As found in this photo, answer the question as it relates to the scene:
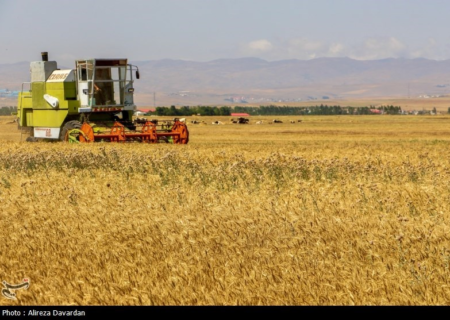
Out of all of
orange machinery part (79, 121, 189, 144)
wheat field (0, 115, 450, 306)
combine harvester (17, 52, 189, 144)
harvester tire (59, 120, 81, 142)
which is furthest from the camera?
combine harvester (17, 52, 189, 144)

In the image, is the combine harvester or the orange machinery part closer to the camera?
the orange machinery part

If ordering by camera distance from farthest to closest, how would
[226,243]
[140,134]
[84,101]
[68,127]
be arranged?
1. [84,101]
2. [68,127]
3. [140,134]
4. [226,243]

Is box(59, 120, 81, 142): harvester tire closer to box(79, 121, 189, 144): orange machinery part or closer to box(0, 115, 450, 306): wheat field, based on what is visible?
box(79, 121, 189, 144): orange machinery part

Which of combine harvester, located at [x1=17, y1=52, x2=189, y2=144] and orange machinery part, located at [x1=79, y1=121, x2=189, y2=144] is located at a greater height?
combine harvester, located at [x1=17, y1=52, x2=189, y2=144]

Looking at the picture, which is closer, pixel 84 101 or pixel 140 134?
pixel 140 134

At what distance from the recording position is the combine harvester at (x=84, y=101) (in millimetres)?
29969

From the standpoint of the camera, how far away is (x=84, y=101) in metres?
30.3

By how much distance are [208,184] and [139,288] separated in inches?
302

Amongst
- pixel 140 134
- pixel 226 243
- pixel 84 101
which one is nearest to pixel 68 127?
pixel 84 101

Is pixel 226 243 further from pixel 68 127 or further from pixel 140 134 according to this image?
pixel 68 127

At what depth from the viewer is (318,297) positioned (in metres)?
6.47

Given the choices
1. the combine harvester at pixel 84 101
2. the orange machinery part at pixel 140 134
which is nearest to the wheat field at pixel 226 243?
the orange machinery part at pixel 140 134

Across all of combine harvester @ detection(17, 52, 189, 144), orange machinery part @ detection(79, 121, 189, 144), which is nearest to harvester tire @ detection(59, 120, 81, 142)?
combine harvester @ detection(17, 52, 189, 144)

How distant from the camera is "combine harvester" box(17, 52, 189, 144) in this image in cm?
2997
